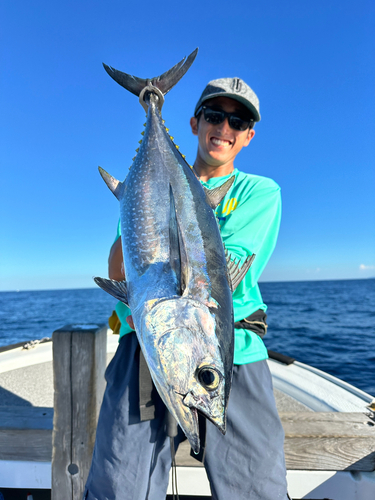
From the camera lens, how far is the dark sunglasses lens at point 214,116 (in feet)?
6.88

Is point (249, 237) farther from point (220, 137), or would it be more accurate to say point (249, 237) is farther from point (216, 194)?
point (220, 137)

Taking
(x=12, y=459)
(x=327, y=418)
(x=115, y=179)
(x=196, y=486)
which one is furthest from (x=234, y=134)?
(x=12, y=459)

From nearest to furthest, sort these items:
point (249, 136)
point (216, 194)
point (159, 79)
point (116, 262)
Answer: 1. point (216, 194)
2. point (116, 262)
3. point (159, 79)
4. point (249, 136)

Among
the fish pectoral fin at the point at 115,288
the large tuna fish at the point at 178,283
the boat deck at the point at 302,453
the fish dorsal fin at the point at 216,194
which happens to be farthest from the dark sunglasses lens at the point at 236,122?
the boat deck at the point at 302,453

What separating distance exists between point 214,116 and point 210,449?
6.61ft

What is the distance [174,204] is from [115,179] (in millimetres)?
453

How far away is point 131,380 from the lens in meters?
1.69

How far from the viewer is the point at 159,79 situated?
1.89 meters

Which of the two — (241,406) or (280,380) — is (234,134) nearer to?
(241,406)

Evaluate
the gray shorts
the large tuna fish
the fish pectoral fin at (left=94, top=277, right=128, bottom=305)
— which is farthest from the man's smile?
the gray shorts

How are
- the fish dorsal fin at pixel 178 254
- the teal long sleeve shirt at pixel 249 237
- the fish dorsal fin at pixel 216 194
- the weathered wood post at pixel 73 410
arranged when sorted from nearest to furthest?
the fish dorsal fin at pixel 178 254, the fish dorsal fin at pixel 216 194, the teal long sleeve shirt at pixel 249 237, the weathered wood post at pixel 73 410

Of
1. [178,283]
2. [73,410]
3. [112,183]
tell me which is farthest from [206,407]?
[73,410]

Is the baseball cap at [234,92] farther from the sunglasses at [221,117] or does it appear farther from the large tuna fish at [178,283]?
the large tuna fish at [178,283]

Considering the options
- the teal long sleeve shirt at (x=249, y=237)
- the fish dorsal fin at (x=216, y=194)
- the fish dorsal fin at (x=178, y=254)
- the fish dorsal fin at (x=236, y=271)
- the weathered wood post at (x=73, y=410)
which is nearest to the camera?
the fish dorsal fin at (x=178, y=254)
